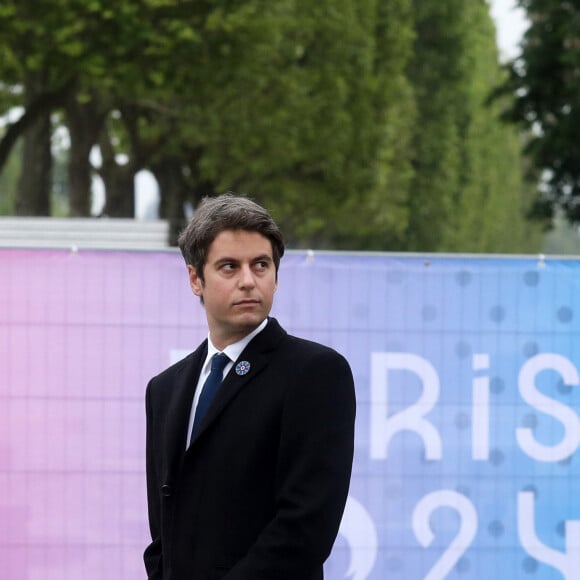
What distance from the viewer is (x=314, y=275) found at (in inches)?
227

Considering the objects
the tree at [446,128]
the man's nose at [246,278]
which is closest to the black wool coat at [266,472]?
the man's nose at [246,278]

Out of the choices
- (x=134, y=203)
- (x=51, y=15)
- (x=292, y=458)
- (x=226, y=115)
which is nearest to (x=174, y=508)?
(x=292, y=458)

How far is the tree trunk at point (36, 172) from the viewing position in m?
23.0

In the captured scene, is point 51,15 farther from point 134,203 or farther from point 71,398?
point 71,398

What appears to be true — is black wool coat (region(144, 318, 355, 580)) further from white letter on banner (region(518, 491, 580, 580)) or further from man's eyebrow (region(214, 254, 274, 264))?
white letter on banner (region(518, 491, 580, 580))

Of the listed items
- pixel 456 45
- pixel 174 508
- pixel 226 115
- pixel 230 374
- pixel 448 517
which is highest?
pixel 456 45

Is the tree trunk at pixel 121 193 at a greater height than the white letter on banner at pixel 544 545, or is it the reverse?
the tree trunk at pixel 121 193

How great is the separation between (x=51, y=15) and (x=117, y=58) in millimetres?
1103

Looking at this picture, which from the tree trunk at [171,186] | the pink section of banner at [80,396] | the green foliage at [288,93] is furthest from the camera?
the tree trunk at [171,186]

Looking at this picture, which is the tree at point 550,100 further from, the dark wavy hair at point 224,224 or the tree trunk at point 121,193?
the dark wavy hair at point 224,224

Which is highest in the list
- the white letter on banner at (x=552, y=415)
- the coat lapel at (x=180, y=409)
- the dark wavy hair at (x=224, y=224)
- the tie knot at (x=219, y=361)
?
the dark wavy hair at (x=224, y=224)

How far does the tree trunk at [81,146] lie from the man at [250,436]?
70.3 ft

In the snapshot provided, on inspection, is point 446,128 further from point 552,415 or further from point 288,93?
point 552,415

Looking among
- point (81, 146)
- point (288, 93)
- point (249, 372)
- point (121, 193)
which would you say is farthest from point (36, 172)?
point (249, 372)
